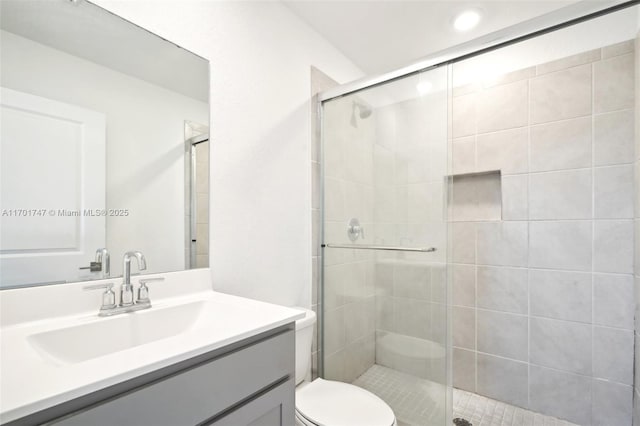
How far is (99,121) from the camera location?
1031 millimetres

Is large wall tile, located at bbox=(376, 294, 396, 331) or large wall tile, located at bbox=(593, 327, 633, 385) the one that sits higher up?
large wall tile, located at bbox=(376, 294, 396, 331)

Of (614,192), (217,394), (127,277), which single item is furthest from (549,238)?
(127,277)

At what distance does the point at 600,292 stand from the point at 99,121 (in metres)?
2.45

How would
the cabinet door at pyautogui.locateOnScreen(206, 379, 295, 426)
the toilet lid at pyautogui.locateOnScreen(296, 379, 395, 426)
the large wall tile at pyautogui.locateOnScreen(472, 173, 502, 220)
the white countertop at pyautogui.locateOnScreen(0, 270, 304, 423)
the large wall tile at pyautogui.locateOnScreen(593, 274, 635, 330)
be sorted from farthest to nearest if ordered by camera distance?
the large wall tile at pyautogui.locateOnScreen(472, 173, 502, 220)
the large wall tile at pyautogui.locateOnScreen(593, 274, 635, 330)
the toilet lid at pyautogui.locateOnScreen(296, 379, 395, 426)
the cabinet door at pyautogui.locateOnScreen(206, 379, 295, 426)
the white countertop at pyautogui.locateOnScreen(0, 270, 304, 423)

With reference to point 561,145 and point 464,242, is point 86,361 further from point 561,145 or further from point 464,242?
point 561,145

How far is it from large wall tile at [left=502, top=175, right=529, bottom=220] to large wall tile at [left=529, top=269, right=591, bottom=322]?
352 mm

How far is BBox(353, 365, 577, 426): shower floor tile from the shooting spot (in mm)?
1512

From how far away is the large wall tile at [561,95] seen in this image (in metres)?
1.76

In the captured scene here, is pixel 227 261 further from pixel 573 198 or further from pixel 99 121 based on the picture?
pixel 573 198

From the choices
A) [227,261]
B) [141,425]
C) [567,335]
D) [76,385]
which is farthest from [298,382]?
[567,335]

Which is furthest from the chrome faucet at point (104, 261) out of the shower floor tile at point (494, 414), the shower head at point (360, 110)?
the shower floor tile at point (494, 414)

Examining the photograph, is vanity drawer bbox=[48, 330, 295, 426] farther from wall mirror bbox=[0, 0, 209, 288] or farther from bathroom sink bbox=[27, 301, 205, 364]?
wall mirror bbox=[0, 0, 209, 288]

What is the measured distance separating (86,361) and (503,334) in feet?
7.14

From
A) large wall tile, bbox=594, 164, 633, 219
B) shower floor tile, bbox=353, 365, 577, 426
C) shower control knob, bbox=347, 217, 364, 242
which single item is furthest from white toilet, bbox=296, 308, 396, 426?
large wall tile, bbox=594, 164, 633, 219
